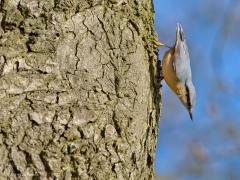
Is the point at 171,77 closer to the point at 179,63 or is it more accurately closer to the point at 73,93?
the point at 179,63

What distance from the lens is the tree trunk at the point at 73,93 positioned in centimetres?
177

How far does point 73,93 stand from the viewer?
1877 mm

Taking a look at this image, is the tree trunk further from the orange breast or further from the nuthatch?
the nuthatch

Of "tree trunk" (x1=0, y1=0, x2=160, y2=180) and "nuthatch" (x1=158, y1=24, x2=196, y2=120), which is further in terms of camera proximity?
"nuthatch" (x1=158, y1=24, x2=196, y2=120)

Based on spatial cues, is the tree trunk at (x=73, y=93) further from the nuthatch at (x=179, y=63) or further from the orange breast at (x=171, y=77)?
the nuthatch at (x=179, y=63)

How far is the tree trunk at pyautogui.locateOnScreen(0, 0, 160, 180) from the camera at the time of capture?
69.6 inches

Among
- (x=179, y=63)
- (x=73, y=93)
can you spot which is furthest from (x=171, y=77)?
(x=73, y=93)

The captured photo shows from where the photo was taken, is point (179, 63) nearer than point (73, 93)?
No

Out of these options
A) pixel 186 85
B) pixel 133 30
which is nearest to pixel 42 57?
pixel 133 30

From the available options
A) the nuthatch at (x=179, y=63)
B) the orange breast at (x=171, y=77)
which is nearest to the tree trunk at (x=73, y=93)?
the orange breast at (x=171, y=77)

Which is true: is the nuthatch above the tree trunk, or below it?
above

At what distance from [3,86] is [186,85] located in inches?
63.9

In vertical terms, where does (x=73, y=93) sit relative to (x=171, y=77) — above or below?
below

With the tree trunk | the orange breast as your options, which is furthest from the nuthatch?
the tree trunk
